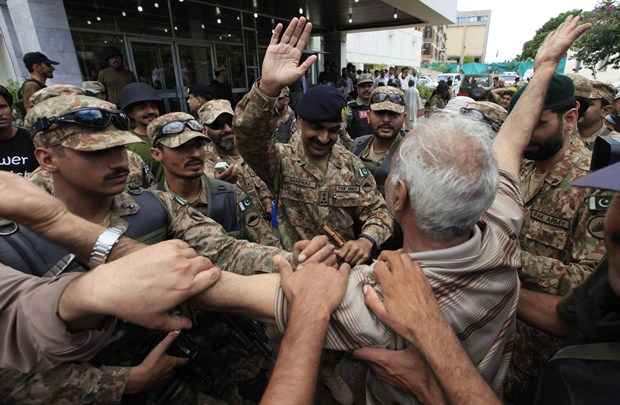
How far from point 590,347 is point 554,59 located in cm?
178

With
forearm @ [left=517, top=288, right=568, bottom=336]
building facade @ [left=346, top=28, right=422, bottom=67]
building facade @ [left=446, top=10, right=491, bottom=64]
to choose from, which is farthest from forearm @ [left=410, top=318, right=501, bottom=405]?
building facade @ [left=446, top=10, right=491, bottom=64]

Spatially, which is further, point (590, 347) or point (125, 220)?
point (125, 220)

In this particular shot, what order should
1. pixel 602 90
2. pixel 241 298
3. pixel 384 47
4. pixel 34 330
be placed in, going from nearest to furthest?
pixel 34 330
pixel 241 298
pixel 602 90
pixel 384 47

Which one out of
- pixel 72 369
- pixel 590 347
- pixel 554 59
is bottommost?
pixel 72 369

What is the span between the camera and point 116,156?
169 cm

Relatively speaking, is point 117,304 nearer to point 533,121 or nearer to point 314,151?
point 314,151

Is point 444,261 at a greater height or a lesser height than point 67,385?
greater

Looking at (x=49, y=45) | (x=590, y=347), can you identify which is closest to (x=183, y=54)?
(x=49, y=45)

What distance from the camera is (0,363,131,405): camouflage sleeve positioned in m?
1.21

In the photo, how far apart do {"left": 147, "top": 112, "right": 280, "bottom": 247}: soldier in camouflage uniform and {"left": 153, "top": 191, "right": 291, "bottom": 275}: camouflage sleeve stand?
572mm

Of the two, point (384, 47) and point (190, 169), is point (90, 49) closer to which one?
point (190, 169)

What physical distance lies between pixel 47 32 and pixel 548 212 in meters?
7.43

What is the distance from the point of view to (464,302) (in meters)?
1.09

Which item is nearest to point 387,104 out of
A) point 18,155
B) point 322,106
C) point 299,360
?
point 322,106
